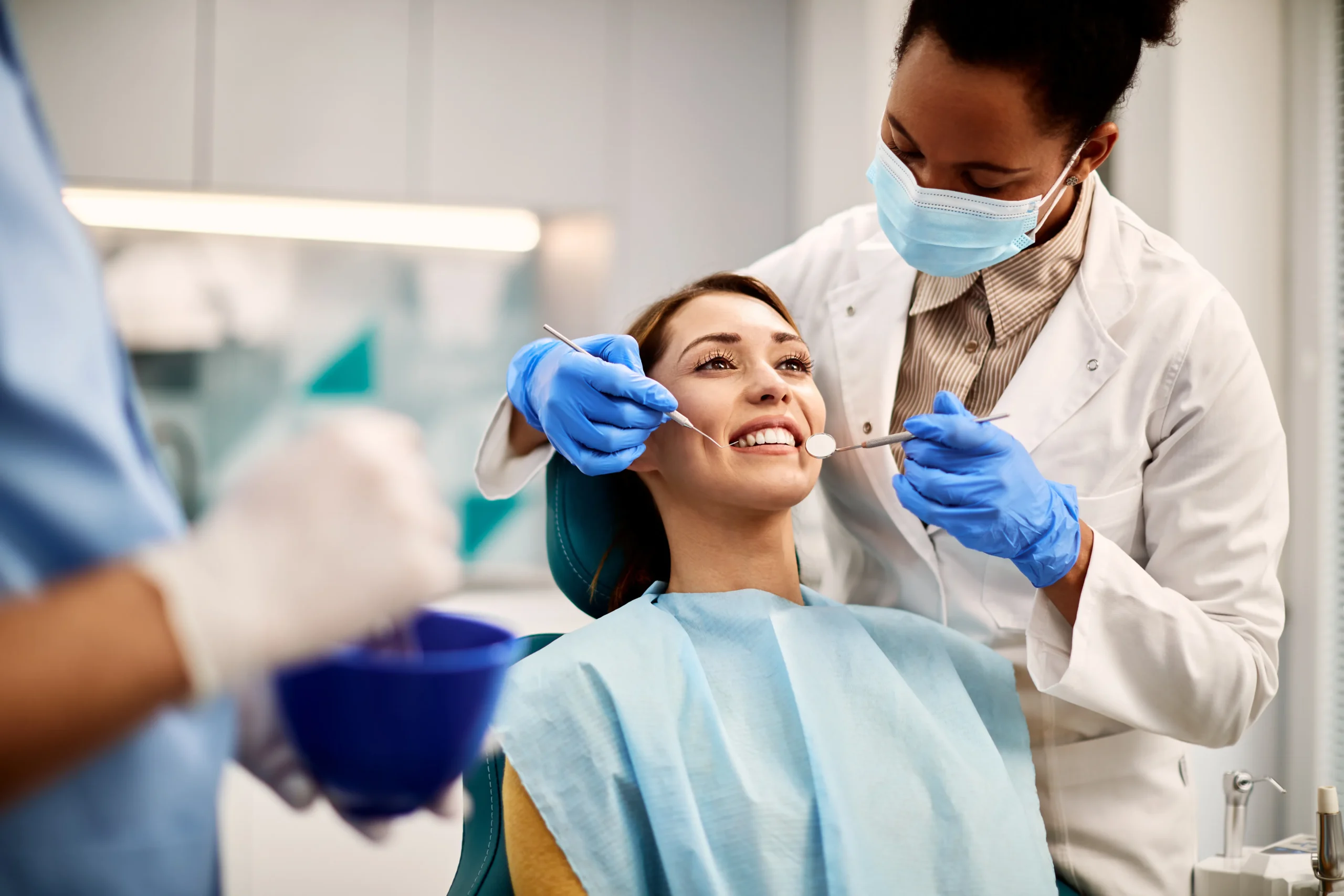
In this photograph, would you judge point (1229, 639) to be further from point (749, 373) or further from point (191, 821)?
point (191, 821)

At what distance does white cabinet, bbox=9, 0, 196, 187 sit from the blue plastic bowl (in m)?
2.95

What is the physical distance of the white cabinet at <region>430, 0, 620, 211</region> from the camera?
325 centimetres

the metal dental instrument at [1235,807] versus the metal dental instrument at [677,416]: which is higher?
the metal dental instrument at [677,416]

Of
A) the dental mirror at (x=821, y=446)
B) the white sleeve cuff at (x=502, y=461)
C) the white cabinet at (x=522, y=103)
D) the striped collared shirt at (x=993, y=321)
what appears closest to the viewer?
the dental mirror at (x=821, y=446)

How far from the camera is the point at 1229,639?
1270 millimetres

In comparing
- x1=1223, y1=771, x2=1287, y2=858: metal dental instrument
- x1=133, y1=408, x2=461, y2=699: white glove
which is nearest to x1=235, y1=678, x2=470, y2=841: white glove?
x1=133, y1=408, x2=461, y2=699: white glove

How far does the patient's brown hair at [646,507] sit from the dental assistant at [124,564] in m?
1.00

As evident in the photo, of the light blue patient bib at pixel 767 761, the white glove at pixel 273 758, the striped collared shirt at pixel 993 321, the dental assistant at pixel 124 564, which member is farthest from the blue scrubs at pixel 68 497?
the striped collared shirt at pixel 993 321

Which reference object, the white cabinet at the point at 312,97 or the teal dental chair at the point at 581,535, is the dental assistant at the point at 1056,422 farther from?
the white cabinet at the point at 312,97

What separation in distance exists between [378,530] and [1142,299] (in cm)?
126

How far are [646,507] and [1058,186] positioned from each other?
79cm

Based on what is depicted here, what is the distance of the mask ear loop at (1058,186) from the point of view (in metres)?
1.32

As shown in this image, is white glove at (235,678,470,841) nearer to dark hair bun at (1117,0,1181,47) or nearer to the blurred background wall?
dark hair bun at (1117,0,1181,47)

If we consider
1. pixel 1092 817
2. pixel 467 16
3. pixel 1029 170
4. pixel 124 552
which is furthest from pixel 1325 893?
pixel 467 16
